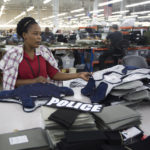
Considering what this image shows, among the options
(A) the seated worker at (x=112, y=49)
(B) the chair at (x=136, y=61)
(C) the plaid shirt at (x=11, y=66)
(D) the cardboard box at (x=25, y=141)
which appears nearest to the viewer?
(D) the cardboard box at (x=25, y=141)

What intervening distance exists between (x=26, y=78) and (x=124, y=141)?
1.43m

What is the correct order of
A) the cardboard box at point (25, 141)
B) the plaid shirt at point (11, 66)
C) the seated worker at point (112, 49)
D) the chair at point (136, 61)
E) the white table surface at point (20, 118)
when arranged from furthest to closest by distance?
the seated worker at point (112, 49) < the chair at point (136, 61) < the plaid shirt at point (11, 66) < the white table surface at point (20, 118) < the cardboard box at point (25, 141)

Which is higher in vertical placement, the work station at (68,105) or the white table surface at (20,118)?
the work station at (68,105)

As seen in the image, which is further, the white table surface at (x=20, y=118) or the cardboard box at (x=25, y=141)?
the white table surface at (x=20, y=118)

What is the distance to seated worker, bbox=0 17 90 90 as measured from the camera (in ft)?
6.88

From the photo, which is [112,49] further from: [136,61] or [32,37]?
[32,37]

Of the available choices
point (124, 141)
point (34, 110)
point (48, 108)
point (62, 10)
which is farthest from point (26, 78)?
point (62, 10)

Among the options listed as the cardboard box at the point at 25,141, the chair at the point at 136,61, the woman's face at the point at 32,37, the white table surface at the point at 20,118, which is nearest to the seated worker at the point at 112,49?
the chair at the point at 136,61

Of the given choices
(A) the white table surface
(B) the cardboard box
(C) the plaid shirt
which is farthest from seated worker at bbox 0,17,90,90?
(B) the cardboard box

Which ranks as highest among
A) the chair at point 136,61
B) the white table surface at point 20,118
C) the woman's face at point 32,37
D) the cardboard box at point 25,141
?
the woman's face at point 32,37

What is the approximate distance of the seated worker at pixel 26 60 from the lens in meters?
2.10

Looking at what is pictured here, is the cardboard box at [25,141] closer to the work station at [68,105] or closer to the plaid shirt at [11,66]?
the work station at [68,105]

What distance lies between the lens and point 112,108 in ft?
3.76

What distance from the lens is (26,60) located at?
2.18 meters
